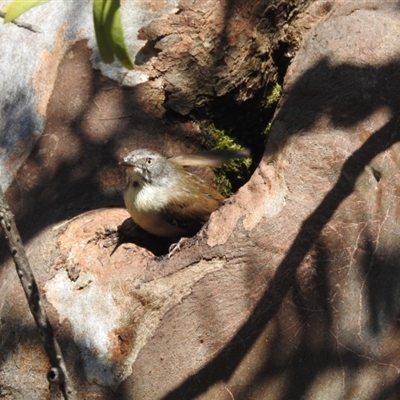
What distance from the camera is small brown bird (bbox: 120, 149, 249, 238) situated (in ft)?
15.5

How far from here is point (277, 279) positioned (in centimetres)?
379

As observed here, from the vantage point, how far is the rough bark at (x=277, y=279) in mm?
3646

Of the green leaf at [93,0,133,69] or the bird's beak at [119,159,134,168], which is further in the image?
the bird's beak at [119,159,134,168]

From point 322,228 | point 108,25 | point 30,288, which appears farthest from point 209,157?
point 108,25

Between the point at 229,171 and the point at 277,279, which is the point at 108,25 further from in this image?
the point at 229,171

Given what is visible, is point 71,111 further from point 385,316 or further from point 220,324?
point 385,316

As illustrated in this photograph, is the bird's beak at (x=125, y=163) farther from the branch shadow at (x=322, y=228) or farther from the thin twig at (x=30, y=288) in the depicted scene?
the thin twig at (x=30, y=288)

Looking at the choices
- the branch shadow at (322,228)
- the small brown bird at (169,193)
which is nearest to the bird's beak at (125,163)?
the small brown bird at (169,193)

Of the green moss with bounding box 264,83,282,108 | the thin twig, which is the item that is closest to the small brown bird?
the green moss with bounding box 264,83,282,108

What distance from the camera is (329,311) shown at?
3.68 meters

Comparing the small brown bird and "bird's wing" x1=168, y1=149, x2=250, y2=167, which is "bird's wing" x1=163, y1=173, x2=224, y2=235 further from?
"bird's wing" x1=168, y1=149, x2=250, y2=167

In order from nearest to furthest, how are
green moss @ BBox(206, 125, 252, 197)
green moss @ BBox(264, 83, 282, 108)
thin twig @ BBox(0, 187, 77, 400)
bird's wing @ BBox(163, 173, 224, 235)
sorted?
thin twig @ BBox(0, 187, 77, 400), bird's wing @ BBox(163, 173, 224, 235), green moss @ BBox(206, 125, 252, 197), green moss @ BBox(264, 83, 282, 108)

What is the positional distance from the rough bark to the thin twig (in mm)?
956

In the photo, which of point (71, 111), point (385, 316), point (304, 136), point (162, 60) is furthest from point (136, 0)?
point (385, 316)
